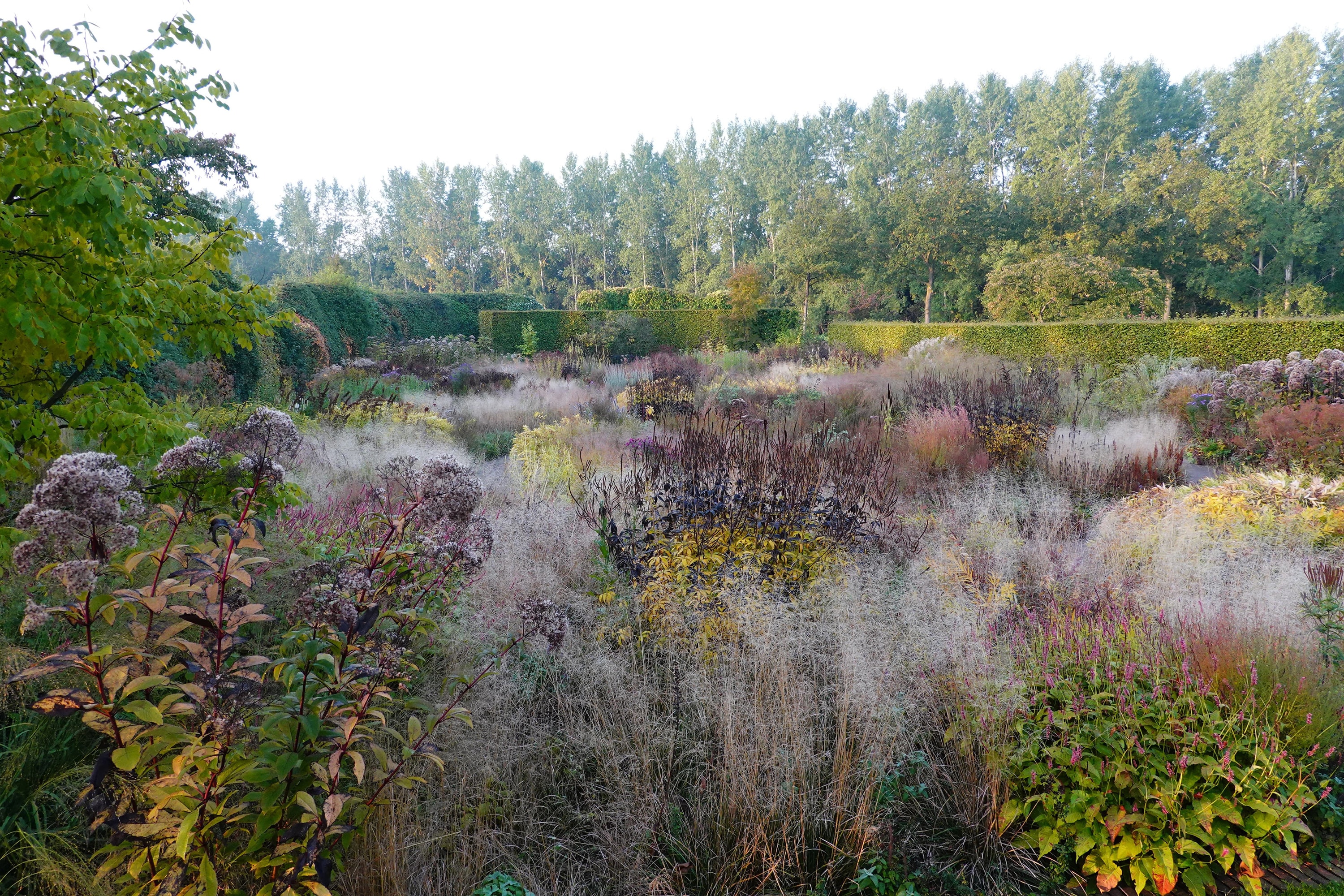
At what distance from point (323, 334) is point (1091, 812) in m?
15.4

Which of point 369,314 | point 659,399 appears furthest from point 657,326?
point 659,399

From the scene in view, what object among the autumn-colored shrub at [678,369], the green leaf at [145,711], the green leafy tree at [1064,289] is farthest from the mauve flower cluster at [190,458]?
the green leafy tree at [1064,289]

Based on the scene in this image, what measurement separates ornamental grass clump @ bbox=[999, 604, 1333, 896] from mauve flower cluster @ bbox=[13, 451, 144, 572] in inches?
108

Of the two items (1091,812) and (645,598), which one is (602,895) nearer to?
(645,598)

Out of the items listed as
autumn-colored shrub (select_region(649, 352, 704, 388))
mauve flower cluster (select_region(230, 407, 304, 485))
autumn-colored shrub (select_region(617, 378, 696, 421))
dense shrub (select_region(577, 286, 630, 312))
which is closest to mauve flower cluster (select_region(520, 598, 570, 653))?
mauve flower cluster (select_region(230, 407, 304, 485))

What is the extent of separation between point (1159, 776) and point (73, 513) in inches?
127

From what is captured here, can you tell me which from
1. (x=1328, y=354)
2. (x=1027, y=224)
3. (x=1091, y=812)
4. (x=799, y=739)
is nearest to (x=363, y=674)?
(x=799, y=739)

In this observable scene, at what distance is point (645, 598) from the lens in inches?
130

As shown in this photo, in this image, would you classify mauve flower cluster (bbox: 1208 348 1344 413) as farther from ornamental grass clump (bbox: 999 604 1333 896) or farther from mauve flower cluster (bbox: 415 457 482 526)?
mauve flower cluster (bbox: 415 457 482 526)

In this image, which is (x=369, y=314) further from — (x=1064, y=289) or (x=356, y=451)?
(x=1064, y=289)

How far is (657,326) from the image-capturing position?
22.4 m

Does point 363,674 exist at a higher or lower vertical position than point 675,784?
higher

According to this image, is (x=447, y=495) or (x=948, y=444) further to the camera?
(x=948, y=444)

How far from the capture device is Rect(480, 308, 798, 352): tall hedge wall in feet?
69.9
